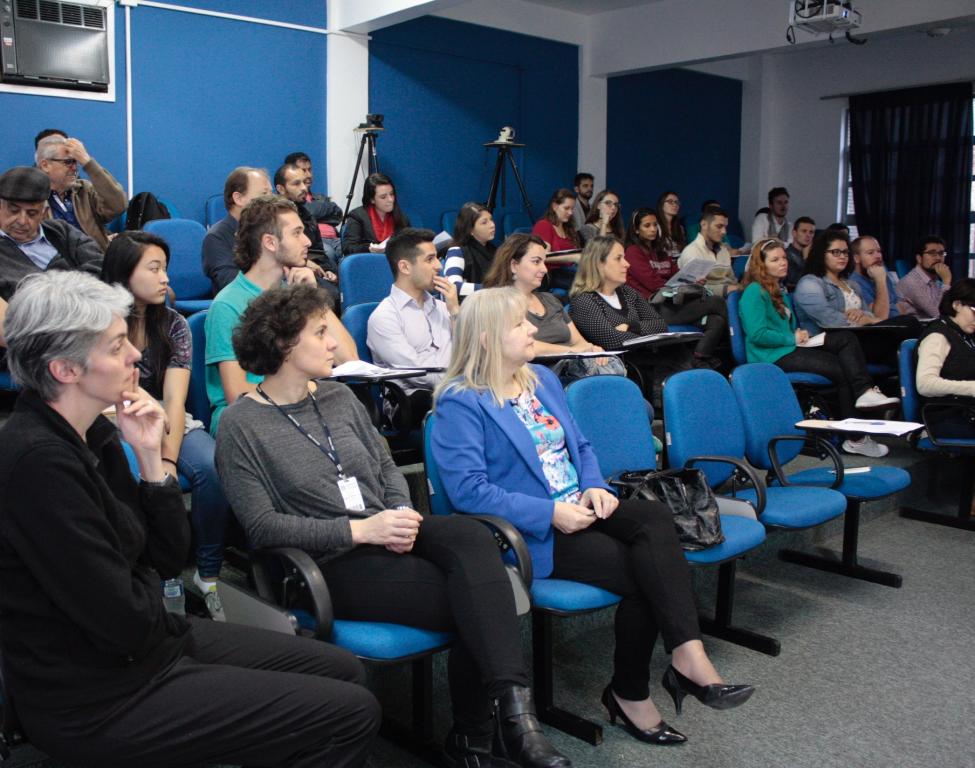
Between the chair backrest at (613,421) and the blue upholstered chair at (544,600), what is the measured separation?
63 cm

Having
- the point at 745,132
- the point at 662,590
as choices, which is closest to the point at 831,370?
the point at 662,590

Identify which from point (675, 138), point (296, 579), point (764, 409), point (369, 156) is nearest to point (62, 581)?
point (296, 579)

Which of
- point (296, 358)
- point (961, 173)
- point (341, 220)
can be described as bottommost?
point (296, 358)

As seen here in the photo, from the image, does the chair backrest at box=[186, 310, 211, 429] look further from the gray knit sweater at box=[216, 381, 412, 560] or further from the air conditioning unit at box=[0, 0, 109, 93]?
the air conditioning unit at box=[0, 0, 109, 93]

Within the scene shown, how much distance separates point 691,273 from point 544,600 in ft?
13.0

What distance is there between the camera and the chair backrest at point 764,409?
3611mm

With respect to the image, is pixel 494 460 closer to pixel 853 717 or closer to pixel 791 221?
pixel 853 717

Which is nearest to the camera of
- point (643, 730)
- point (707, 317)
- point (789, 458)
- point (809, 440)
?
point (643, 730)

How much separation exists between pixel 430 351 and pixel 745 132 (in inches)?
329

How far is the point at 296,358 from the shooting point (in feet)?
7.43

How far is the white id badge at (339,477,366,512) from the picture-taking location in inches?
88.1

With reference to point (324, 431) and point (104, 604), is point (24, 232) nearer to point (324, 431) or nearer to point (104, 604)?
point (324, 431)

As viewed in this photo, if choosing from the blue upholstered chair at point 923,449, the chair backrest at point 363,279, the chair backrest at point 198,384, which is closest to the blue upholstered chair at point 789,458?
the blue upholstered chair at point 923,449

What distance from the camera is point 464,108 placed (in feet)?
26.9
